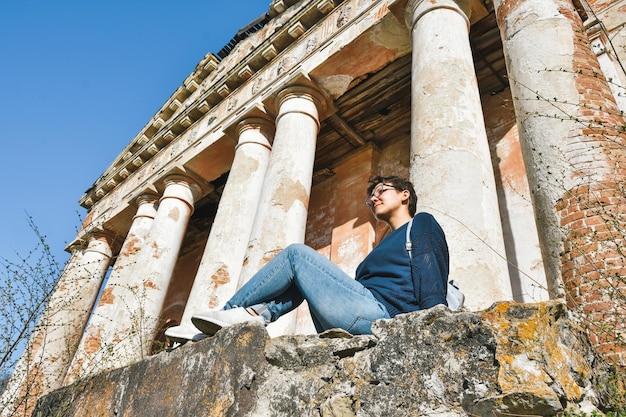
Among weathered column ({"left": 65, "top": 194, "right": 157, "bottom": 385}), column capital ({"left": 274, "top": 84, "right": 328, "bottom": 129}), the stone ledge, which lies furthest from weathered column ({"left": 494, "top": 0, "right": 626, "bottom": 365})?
weathered column ({"left": 65, "top": 194, "right": 157, "bottom": 385})

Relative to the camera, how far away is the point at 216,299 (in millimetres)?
6453

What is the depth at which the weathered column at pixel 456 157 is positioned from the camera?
3.51 meters

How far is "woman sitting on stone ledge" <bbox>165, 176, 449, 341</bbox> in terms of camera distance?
2188 mm

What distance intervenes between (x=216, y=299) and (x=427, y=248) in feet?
15.4

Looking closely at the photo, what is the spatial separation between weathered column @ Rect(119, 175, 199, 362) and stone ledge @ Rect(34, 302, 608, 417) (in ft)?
17.9

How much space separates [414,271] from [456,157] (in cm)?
217

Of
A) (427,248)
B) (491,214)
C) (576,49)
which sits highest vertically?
(576,49)

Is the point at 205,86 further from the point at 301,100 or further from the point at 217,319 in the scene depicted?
the point at 217,319

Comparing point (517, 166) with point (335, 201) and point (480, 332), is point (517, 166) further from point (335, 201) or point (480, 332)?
point (480, 332)

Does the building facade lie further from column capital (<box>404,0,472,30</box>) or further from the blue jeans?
the blue jeans

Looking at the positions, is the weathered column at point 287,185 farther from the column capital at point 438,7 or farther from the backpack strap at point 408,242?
the backpack strap at point 408,242

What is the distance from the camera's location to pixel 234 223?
7.39m

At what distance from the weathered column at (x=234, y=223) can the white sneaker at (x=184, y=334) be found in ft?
11.9

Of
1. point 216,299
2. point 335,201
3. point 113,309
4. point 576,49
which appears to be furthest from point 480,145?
point 113,309
